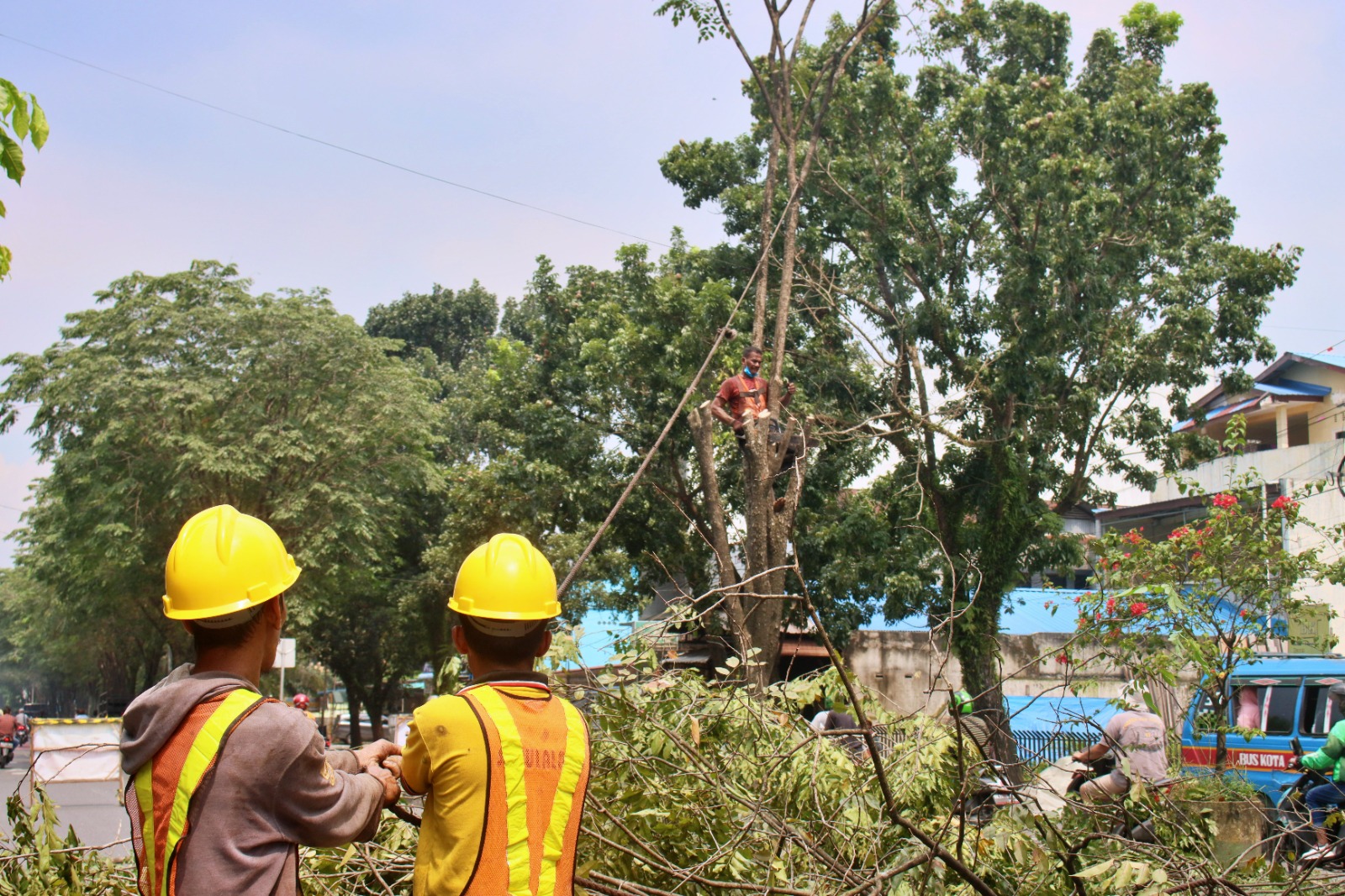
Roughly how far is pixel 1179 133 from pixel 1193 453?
4149 millimetres

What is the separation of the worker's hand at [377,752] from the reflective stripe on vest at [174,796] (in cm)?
39

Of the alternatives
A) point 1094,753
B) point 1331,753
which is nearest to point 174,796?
point 1094,753

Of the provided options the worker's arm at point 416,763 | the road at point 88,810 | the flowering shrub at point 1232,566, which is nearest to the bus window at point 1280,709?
the flowering shrub at point 1232,566

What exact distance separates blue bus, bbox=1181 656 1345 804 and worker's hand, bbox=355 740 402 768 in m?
7.68

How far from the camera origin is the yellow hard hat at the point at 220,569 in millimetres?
2219

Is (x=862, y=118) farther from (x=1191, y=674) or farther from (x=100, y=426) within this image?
(x=100, y=426)

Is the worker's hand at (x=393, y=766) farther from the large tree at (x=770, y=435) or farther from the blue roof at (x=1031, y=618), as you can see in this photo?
the blue roof at (x=1031, y=618)

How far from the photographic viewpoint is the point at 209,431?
20656 millimetres

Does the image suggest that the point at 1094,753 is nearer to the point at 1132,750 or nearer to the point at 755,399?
the point at 1132,750

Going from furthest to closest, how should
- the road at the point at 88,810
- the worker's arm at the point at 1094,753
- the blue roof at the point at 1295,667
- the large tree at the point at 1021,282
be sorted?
the large tree at the point at 1021,282 < the road at the point at 88,810 < the blue roof at the point at 1295,667 < the worker's arm at the point at 1094,753

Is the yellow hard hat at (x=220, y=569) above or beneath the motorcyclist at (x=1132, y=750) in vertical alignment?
above

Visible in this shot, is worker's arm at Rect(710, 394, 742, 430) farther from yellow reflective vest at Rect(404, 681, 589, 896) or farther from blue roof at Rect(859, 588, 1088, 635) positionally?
blue roof at Rect(859, 588, 1088, 635)

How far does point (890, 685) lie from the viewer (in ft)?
55.5

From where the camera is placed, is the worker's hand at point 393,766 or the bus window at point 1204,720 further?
the bus window at point 1204,720
